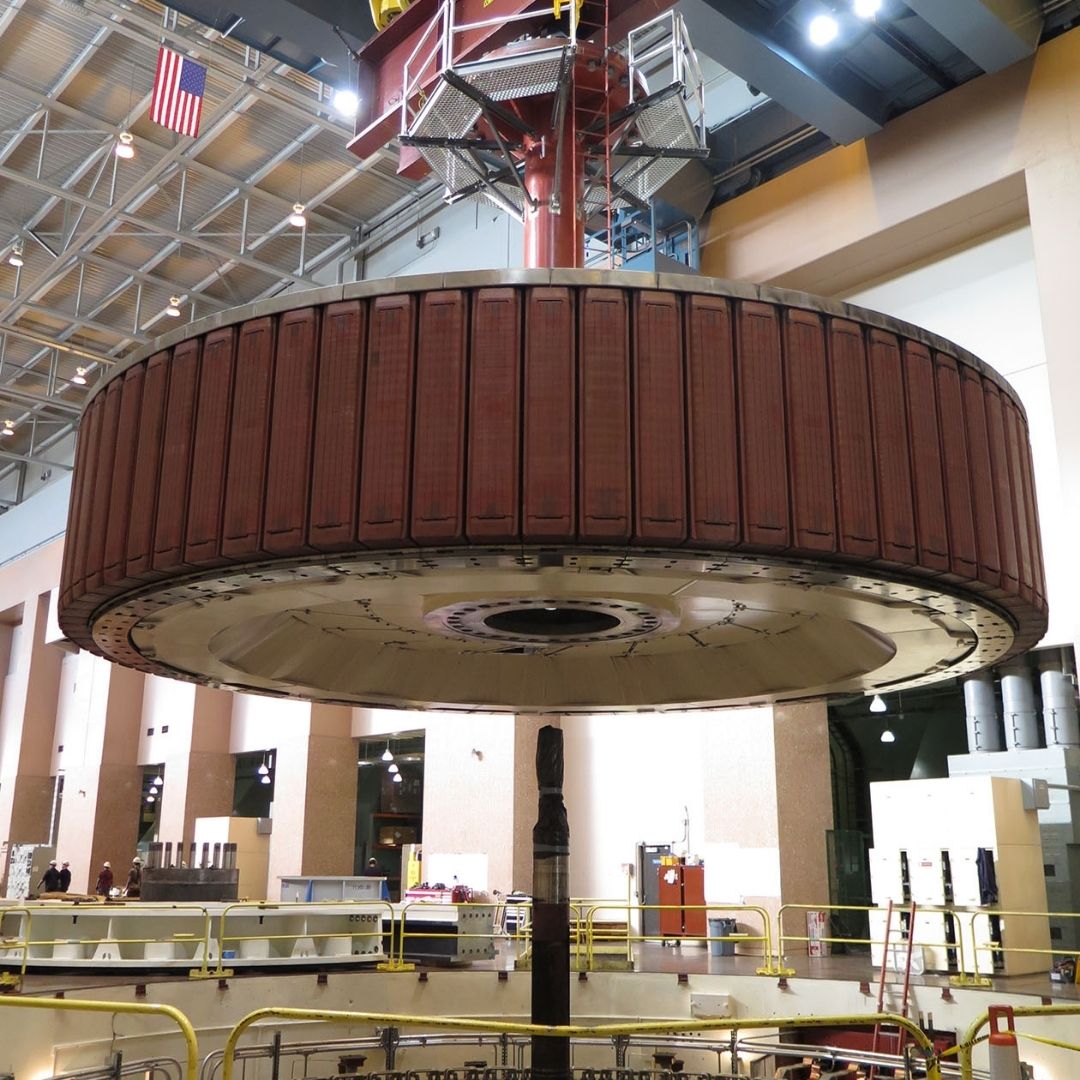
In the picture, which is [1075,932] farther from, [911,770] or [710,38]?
[710,38]

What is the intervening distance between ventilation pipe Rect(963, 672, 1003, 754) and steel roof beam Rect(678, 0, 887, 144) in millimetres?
10022

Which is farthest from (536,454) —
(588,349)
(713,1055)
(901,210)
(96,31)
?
(96,31)

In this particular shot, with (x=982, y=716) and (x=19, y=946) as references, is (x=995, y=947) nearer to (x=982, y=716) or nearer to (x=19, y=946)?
(x=982, y=716)

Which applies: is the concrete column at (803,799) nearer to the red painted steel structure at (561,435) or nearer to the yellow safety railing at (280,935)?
the yellow safety railing at (280,935)

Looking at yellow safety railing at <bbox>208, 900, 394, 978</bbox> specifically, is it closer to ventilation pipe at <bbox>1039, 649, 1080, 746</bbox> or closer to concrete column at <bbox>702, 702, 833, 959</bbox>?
concrete column at <bbox>702, 702, 833, 959</bbox>

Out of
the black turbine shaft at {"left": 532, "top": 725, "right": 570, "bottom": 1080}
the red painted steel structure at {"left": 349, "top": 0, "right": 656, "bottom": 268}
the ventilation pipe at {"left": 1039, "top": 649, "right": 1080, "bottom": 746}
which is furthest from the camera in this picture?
the ventilation pipe at {"left": 1039, "top": 649, "right": 1080, "bottom": 746}

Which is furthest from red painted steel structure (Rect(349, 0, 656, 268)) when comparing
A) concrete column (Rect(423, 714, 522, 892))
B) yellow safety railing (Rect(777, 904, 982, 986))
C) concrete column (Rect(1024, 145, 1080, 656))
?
concrete column (Rect(423, 714, 522, 892))

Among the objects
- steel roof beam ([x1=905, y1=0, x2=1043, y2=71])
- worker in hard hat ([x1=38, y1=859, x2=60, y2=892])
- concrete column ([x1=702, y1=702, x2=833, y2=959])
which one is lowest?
worker in hard hat ([x1=38, y1=859, x2=60, y2=892])

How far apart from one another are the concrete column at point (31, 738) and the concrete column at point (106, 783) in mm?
2766

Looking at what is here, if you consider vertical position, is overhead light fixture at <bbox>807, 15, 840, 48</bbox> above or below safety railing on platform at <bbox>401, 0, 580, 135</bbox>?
above

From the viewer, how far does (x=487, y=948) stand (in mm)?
18172

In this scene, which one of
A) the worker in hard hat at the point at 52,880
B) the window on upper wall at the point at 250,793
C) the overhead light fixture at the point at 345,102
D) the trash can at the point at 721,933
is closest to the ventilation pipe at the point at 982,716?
the trash can at the point at 721,933

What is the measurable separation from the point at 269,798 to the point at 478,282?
3916 cm

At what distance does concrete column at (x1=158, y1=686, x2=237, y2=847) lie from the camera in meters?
36.2
